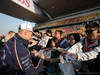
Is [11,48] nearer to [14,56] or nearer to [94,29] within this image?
[14,56]

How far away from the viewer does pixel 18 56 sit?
7.13ft

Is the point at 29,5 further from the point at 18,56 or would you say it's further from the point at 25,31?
the point at 18,56

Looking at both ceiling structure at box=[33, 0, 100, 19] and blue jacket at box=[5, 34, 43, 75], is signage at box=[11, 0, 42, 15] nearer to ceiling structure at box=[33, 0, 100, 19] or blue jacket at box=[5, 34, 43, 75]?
ceiling structure at box=[33, 0, 100, 19]

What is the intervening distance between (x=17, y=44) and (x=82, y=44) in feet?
3.80

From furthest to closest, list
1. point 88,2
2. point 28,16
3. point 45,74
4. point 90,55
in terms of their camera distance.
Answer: point 28,16, point 88,2, point 45,74, point 90,55

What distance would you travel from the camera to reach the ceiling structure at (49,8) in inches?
500

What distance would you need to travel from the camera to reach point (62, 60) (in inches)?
108

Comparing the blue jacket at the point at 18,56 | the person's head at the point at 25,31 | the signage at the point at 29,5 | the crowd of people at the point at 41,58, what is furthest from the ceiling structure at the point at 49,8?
the blue jacket at the point at 18,56

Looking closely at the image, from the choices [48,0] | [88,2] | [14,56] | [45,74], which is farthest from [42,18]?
[14,56]

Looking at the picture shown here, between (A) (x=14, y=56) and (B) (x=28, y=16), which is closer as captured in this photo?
(A) (x=14, y=56)

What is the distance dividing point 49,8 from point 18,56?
43.1 feet

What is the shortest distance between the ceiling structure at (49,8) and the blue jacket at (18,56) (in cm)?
1012

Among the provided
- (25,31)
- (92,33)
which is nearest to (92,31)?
(92,33)

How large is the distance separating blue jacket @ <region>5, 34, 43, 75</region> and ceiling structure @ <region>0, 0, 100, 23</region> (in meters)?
10.1
